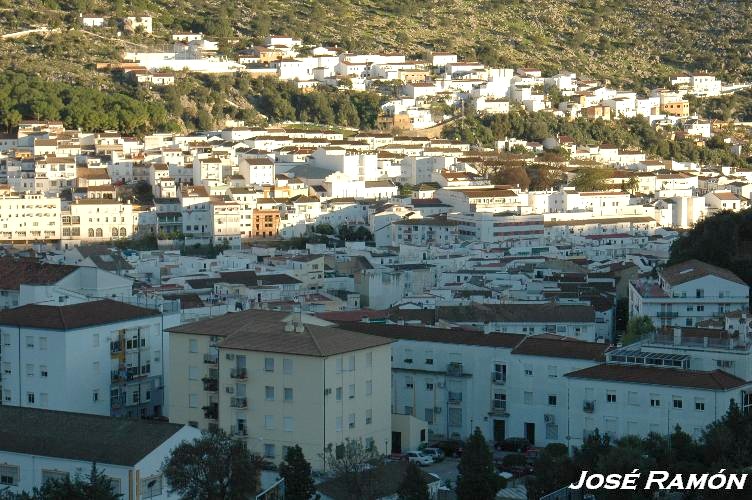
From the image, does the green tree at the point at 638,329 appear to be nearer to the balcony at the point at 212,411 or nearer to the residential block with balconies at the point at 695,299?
the residential block with balconies at the point at 695,299

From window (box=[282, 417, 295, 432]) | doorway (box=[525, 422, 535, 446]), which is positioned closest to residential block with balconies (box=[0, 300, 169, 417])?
window (box=[282, 417, 295, 432])

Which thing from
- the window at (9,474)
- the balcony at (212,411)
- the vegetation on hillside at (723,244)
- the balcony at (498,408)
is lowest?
the balcony at (498,408)

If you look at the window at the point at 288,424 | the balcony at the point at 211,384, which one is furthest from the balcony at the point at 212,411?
the window at the point at 288,424

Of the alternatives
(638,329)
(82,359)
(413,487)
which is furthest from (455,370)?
(413,487)

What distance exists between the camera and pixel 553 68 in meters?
85.4

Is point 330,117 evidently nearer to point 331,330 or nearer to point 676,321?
point 676,321

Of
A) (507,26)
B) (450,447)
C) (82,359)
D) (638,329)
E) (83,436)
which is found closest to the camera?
(83,436)

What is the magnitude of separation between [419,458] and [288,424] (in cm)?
191

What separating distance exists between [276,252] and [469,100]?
2882cm

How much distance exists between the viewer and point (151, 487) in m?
19.6

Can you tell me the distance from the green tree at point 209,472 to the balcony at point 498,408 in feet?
20.3

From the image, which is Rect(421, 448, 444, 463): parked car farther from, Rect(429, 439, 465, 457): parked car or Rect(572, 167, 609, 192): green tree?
Rect(572, 167, 609, 192): green tree

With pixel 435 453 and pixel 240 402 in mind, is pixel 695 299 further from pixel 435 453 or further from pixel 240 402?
pixel 240 402

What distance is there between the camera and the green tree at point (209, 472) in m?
18.9
